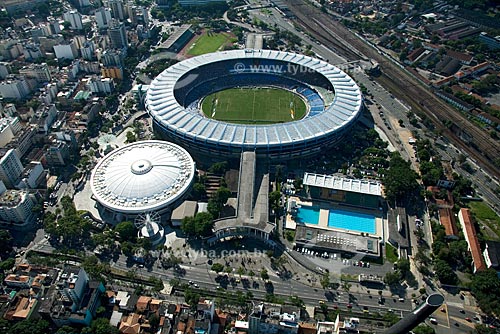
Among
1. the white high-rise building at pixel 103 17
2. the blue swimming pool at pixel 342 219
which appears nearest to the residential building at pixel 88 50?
the white high-rise building at pixel 103 17

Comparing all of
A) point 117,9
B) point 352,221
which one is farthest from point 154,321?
point 117,9

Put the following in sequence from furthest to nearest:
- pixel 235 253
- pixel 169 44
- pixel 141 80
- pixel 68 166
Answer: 1. pixel 169 44
2. pixel 141 80
3. pixel 68 166
4. pixel 235 253

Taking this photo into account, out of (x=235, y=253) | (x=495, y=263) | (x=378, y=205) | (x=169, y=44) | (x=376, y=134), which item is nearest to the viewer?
(x=495, y=263)

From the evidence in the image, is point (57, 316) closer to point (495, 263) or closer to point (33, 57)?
point (495, 263)

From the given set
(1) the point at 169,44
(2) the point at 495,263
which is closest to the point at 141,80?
(1) the point at 169,44

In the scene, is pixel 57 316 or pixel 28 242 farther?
pixel 28 242

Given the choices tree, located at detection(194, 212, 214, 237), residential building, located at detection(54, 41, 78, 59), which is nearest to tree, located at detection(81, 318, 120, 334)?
tree, located at detection(194, 212, 214, 237)
